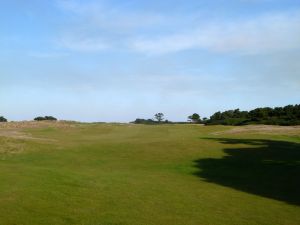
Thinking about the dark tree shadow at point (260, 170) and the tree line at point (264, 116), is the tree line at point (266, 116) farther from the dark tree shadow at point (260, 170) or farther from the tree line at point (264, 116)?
the dark tree shadow at point (260, 170)

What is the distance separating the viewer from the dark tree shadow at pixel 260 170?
20031 millimetres

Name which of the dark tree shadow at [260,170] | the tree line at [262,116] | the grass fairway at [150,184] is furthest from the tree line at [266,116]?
the grass fairway at [150,184]

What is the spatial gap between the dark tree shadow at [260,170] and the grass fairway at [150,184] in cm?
5

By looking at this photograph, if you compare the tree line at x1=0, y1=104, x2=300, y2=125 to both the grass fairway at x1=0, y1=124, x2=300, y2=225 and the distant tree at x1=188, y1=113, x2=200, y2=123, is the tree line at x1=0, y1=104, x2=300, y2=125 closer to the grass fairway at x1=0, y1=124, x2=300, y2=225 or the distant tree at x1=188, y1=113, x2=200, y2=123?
the distant tree at x1=188, y1=113, x2=200, y2=123

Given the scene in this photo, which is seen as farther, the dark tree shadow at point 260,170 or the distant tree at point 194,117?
A: the distant tree at point 194,117

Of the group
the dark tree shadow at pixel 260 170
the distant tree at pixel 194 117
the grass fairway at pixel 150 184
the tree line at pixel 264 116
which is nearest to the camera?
the grass fairway at pixel 150 184

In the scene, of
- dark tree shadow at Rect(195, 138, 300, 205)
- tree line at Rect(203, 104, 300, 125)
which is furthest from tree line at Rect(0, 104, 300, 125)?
dark tree shadow at Rect(195, 138, 300, 205)

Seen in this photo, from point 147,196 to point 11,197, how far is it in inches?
188

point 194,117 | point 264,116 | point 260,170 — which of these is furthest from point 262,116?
point 260,170

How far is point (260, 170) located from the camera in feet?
86.0

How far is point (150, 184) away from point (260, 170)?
29.9 ft

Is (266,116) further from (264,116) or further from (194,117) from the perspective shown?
(194,117)

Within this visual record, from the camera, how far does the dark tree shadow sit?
20.0 meters

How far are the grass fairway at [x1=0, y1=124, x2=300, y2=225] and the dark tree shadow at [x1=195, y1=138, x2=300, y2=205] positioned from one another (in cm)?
5
